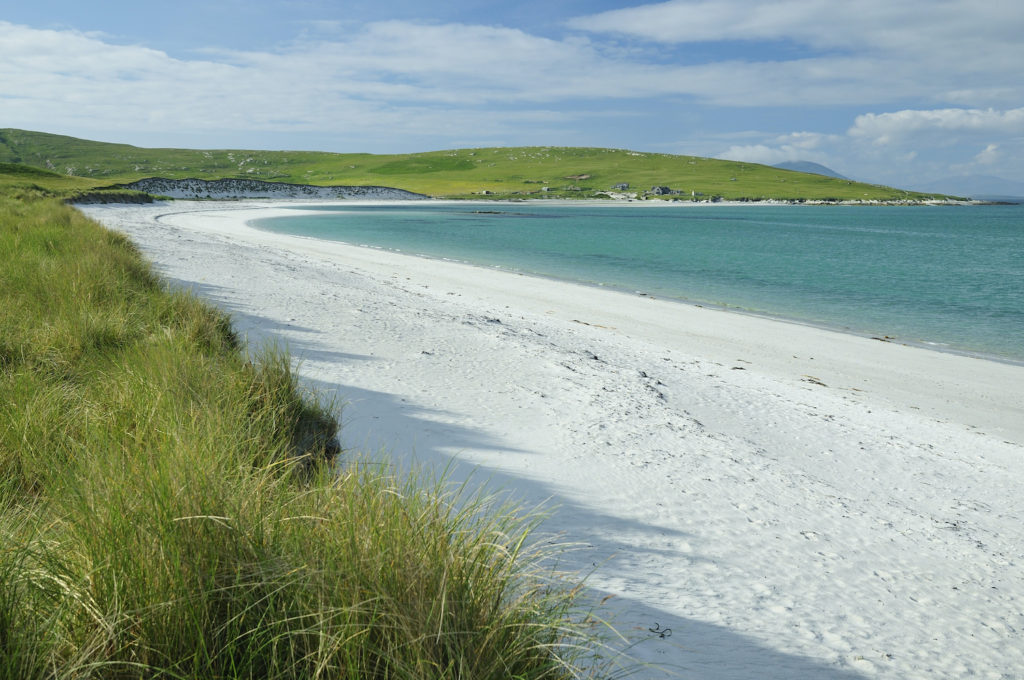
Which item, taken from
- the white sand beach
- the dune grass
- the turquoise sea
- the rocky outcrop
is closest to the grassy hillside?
the rocky outcrop

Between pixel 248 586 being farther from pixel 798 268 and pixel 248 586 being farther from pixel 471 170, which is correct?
pixel 471 170

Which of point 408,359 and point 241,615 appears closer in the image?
point 241,615

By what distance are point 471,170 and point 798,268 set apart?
128184mm

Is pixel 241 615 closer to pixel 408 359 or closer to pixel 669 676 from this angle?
pixel 669 676

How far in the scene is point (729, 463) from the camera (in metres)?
5.35

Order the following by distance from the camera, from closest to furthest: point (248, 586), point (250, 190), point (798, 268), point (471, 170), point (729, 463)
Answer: point (248, 586) < point (729, 463) < point (798, 268) < point (250, 190) < point (471, 170)

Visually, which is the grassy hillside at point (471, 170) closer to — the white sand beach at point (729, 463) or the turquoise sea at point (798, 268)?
the turquoise sea at point (798, 268)

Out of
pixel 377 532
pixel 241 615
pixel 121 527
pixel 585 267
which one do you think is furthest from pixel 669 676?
pixel 585 267

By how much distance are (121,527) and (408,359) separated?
5.69 m

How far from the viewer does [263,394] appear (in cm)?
446

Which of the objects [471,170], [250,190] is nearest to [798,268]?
[250,190]

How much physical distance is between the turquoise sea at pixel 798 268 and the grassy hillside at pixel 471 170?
224 feet

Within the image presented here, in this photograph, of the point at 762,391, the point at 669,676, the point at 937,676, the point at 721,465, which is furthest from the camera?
the point at 762,391

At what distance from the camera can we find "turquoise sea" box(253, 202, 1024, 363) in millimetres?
16723
